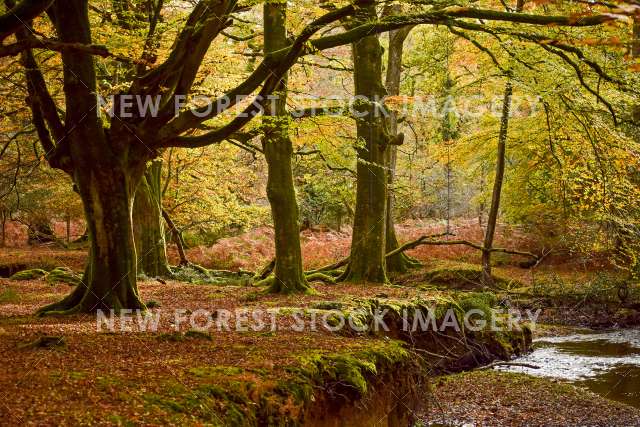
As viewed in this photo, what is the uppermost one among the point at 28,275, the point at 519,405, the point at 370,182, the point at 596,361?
the point at 370,182

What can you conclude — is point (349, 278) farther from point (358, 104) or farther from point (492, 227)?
point (492, 227)

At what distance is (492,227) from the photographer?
55.7 ft

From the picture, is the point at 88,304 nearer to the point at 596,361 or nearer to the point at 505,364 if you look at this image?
the point at 505,364

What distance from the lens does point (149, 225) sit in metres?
15.2

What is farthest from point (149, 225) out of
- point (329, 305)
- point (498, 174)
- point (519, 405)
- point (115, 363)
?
point (115, 363)

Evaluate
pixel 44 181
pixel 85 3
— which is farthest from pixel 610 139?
pixel 44 181

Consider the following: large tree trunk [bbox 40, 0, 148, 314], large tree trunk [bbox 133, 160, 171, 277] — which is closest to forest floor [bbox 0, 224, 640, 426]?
large tree trunk [bbox 40, 0, 148, 314]

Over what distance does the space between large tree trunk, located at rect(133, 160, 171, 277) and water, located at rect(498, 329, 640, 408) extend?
911cm

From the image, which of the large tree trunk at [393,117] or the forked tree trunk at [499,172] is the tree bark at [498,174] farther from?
the large tree trunk at [393,117]

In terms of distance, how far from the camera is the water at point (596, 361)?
29.6ft

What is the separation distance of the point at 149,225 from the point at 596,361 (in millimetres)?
10462

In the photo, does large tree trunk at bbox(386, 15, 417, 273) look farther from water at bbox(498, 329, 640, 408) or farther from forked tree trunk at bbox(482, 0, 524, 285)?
water at bbox(498, 329, 640, 408)

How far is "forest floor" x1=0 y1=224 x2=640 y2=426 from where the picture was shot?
414 cm

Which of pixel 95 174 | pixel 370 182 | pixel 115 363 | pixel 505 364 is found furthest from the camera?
pixel 370 182
